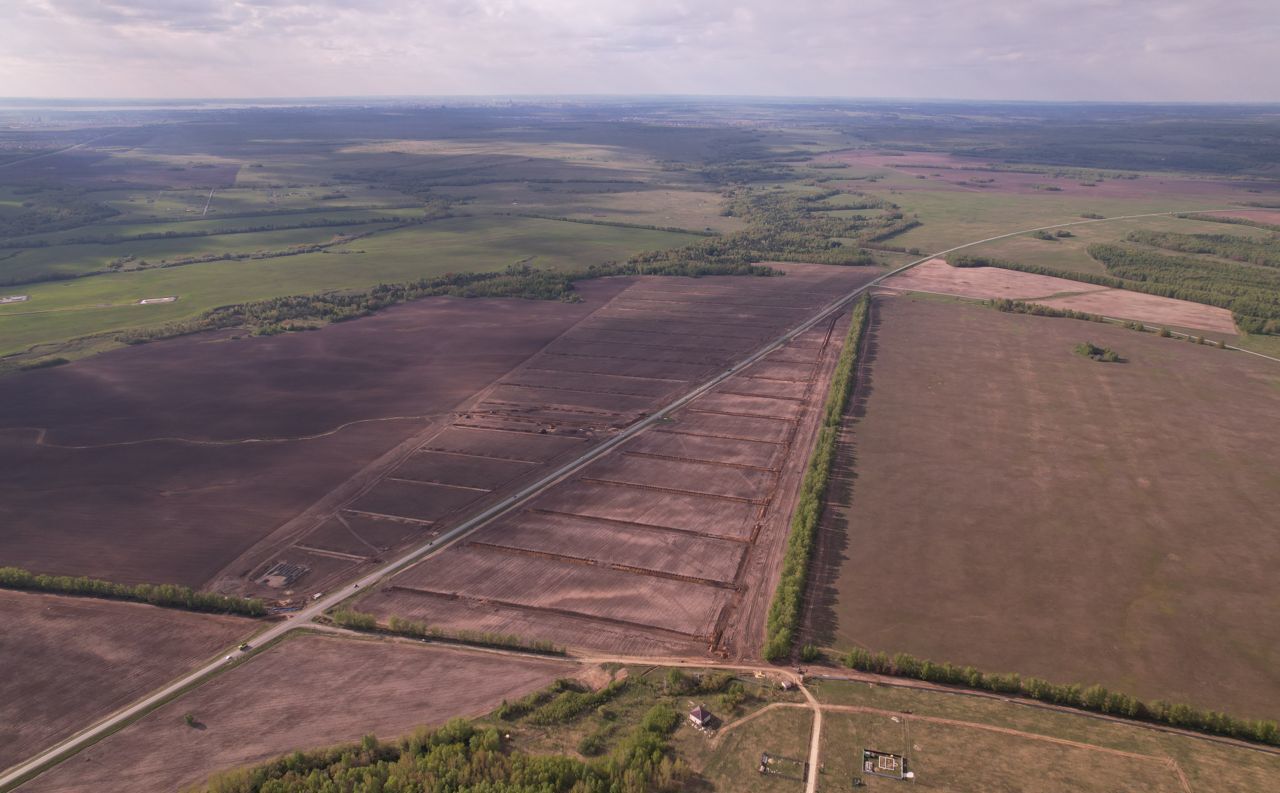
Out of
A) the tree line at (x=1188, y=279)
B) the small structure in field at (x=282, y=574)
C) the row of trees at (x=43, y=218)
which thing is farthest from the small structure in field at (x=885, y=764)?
the row of trees at (x=43, y=218)

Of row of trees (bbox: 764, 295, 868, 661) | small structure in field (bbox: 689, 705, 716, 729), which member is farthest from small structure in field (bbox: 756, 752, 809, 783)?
row of trees (bbox: 764, 295, 868, 661)

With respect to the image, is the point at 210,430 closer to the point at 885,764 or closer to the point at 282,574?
the point at 282,574

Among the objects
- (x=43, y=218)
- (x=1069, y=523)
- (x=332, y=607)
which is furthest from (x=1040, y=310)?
(x=43, y=218)

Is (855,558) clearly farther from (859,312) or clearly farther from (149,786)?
(859,312)

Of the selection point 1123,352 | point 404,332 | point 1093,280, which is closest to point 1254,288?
point 1093,280

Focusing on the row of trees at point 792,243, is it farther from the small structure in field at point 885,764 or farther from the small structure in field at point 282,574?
the small structure in field at point 885,764

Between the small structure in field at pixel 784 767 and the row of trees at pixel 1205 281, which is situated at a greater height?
the row of trees at pixel 1205 281

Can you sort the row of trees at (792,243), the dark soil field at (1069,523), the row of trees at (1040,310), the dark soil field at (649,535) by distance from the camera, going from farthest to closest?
A: the row of trees at (792,243) → the row of trees at (1040,310) → the dark soil field at (649,535) → the dark soil field at (1069,523)
